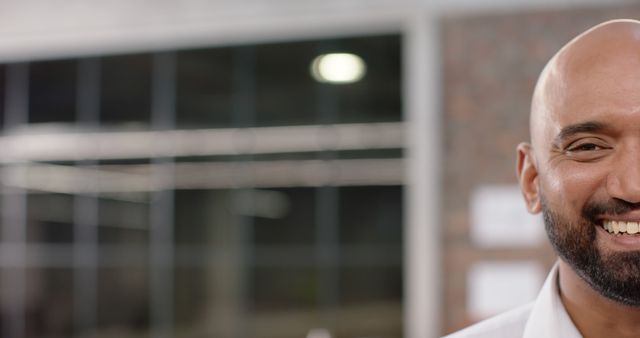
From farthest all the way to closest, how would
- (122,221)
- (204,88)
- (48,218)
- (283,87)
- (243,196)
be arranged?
(48,218), (122,221), (204,88), (243,196), (283,87)

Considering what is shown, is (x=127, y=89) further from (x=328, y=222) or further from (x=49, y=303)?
(x=49, y=303)

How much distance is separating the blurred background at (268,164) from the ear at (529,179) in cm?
679

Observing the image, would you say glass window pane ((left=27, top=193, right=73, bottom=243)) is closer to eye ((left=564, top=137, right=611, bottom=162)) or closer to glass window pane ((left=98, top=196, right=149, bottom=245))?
glass window pane ((left=98, top=196, right=149, bottom=245))

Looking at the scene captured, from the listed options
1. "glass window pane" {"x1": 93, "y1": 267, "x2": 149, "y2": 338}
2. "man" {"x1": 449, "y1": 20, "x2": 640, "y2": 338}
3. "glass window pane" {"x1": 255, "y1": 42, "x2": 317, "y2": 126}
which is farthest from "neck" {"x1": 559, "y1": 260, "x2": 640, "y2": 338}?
"glass window pane" {"x1": 93, "y1": 267, "x2": 149, "y2": 338}

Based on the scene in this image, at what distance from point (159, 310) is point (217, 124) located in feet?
6.69

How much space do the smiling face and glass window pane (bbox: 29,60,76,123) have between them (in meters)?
9.77

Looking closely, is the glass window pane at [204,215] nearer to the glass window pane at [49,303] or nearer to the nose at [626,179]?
the glass window pane at [49,303]

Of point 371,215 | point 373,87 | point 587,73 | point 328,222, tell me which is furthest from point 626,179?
point 328,222

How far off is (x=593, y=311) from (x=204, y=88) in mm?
8923

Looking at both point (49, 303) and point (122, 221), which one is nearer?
point (122, 221)

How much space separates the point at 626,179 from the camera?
4.13 feet

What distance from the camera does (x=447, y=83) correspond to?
868cm

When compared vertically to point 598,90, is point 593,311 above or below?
below

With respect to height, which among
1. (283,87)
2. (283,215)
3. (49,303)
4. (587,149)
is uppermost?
(283,87)
